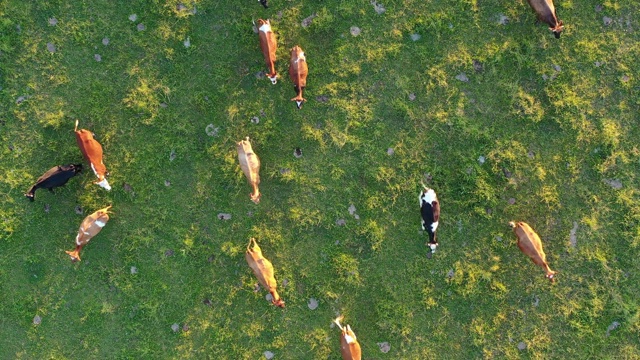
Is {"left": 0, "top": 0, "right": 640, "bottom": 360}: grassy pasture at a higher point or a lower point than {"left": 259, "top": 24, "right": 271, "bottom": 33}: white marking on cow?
→ lower

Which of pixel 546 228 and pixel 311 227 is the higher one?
pixel 311 227

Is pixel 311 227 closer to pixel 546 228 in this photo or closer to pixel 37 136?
pixel 546 228

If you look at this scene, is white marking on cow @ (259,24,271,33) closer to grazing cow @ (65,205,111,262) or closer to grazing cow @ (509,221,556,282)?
grazing cow @ (65,205,111,262)

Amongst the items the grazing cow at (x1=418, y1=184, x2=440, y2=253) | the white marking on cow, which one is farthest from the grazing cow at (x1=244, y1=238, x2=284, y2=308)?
the white marking on cow

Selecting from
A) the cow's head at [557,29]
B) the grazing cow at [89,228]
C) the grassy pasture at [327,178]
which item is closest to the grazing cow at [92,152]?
the grassy pasture at [327,178]

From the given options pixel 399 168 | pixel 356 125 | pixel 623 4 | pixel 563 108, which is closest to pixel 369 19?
pixel 356 125

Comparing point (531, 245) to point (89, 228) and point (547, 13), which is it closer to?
point (547, 13)
